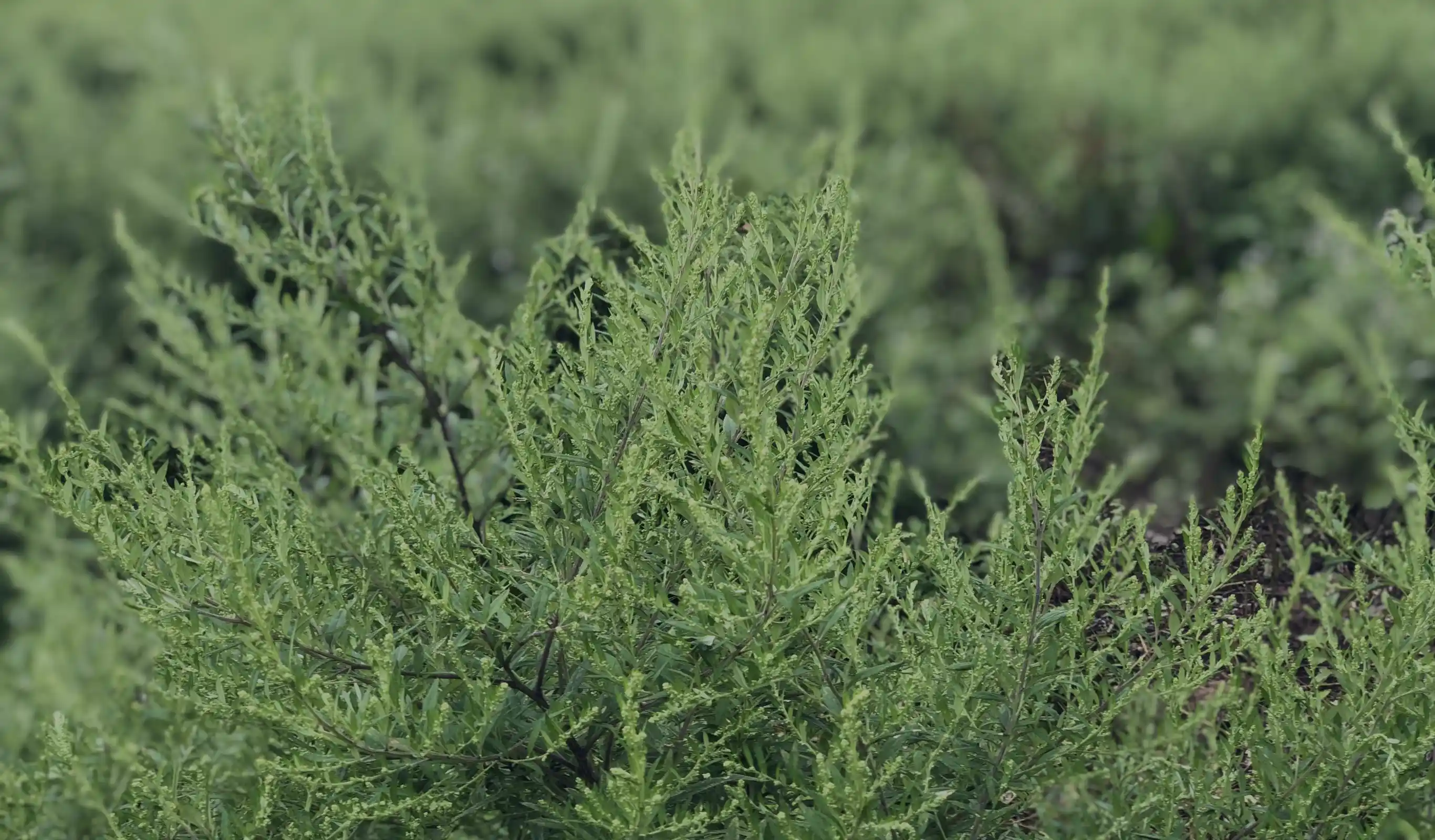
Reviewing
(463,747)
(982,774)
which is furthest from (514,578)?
(982,774)

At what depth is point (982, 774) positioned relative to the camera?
1.67 m

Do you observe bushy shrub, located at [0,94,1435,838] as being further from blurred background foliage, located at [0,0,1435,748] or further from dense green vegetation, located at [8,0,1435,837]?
blurred background foliage, located at [0,0,1435,748]

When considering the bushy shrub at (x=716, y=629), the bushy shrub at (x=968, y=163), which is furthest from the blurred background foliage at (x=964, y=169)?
the bushy shrub at (x=716, y=629)

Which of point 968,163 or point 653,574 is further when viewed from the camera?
point 968,163

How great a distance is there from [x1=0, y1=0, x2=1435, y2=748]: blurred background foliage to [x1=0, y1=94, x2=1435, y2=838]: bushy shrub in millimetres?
2450

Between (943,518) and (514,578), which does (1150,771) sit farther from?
(514,578)

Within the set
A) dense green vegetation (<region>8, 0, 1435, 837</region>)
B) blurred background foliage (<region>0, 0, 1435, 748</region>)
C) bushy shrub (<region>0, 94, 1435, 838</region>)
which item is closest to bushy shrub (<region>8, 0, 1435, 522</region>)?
blurred background foliage (<region>0, 0, 1435, 748</region>)

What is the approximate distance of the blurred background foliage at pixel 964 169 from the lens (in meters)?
4.87

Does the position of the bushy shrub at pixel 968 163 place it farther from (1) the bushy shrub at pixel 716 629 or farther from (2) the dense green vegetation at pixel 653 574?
(1) the bushy shrub at pixel 716 629

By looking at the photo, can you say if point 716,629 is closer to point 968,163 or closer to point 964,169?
point 964,169

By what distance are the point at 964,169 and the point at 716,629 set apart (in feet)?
14.5

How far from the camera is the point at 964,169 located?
568 centimetres

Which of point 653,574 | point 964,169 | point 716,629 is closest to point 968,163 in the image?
point 964,169

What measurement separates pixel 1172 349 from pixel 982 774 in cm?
381
